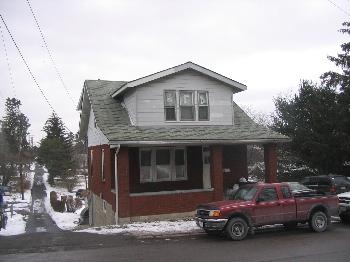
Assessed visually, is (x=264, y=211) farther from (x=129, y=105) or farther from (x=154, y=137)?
(x=129, y=105)

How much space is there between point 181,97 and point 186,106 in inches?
18.2

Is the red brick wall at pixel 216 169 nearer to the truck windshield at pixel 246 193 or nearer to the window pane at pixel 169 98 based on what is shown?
the window pane at pixel 169 98

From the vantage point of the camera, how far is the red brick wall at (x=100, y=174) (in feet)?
66.0

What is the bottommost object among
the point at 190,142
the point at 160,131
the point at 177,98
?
the point at 190,142

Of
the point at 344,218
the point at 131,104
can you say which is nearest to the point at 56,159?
the point at 131,104

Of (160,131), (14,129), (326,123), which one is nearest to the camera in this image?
(160,131)

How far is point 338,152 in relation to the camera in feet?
93.4

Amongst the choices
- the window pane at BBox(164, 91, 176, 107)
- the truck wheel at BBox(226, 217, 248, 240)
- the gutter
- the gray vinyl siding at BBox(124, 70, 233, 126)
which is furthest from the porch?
the truck wheel at BBox(226, 217, 248, 240)

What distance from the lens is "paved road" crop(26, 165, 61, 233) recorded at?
3154 centimetres

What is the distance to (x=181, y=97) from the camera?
19.8 metres

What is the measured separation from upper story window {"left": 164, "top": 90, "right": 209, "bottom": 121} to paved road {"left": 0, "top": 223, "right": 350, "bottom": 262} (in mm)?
6828

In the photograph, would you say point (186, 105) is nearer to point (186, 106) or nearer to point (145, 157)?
point (186, 106)

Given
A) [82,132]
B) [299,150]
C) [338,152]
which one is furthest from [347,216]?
[82,132]

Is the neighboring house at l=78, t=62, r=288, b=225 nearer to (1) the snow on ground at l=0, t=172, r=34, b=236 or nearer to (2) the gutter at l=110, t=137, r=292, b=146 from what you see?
(2) the gutter at l=110, t=137, r=292, b=146
